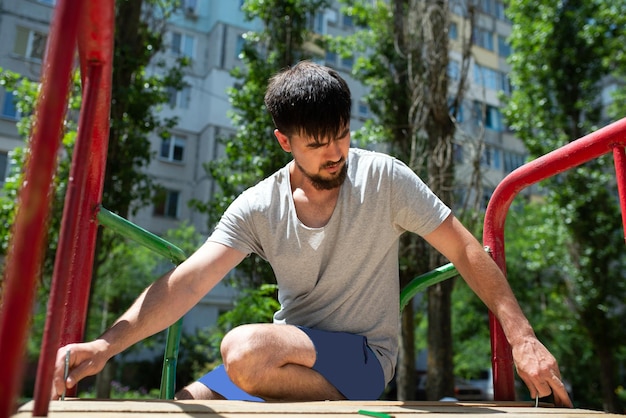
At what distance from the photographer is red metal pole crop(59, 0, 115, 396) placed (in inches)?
39.0

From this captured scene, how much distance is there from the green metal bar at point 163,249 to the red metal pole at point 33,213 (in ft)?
3.22

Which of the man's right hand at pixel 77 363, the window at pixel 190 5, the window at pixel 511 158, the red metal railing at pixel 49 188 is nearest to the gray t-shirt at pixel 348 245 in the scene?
the man's right hand at pixel 77 363

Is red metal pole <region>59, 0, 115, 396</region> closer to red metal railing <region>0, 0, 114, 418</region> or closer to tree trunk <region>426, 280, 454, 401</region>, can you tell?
red metal railing <region>0, 0, 114, 418</region>

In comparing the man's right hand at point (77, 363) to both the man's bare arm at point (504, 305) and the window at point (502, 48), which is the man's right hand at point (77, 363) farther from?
the window at point (502, 48)

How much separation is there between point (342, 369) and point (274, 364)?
22cm

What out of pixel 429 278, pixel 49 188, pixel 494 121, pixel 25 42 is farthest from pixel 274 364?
pixel 494 121

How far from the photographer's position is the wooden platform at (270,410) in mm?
1058

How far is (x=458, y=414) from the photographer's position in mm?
1256

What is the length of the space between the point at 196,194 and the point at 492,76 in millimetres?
13579

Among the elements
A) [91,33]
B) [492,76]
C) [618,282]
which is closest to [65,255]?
[91,33]

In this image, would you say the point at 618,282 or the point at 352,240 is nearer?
the point at 352,240

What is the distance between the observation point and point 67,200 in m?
0.89

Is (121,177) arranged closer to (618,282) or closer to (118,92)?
(118,92)

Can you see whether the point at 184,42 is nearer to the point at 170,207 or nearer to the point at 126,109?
the point at 170,207
